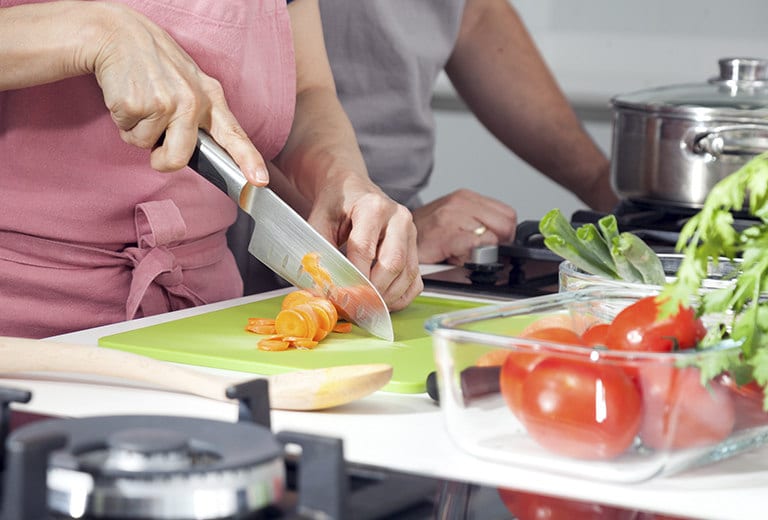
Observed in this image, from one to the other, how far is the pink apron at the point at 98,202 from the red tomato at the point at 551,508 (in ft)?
2.07

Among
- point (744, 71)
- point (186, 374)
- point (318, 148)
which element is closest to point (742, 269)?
point (186, 374)

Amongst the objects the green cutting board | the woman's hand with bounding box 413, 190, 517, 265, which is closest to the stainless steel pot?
the woman's hand with bounding box 413, 190, 517, 265

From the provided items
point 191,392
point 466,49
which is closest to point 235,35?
point 191,392

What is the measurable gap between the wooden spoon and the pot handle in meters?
0.85

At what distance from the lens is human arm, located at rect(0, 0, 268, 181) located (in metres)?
1.05

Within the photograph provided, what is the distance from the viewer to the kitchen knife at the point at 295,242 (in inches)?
43.0

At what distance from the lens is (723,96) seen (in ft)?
5.33

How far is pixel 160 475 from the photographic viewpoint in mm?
459

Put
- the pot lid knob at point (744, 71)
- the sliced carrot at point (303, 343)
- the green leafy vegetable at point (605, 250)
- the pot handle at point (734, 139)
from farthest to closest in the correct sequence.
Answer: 1. the pot lid knob at point (744, 71)
2. the pot handle at point (734, 139)
3. the sliced carrot at point (303, 343)
4. the green leafy vegetable at point (605, 250)

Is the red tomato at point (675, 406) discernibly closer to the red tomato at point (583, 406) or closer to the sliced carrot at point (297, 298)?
the red tomato at point (583, 406)

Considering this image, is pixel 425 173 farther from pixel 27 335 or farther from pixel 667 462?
pixel 667 462

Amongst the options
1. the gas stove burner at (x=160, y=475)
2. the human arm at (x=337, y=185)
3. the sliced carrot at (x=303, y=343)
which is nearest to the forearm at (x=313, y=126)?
the human arm at (x=337, y=185)

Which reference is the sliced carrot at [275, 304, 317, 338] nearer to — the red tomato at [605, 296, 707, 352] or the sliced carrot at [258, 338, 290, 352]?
the sliced carrot at [258, 338, 290, 352]

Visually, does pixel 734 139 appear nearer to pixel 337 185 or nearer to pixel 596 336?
pixel 337 185
